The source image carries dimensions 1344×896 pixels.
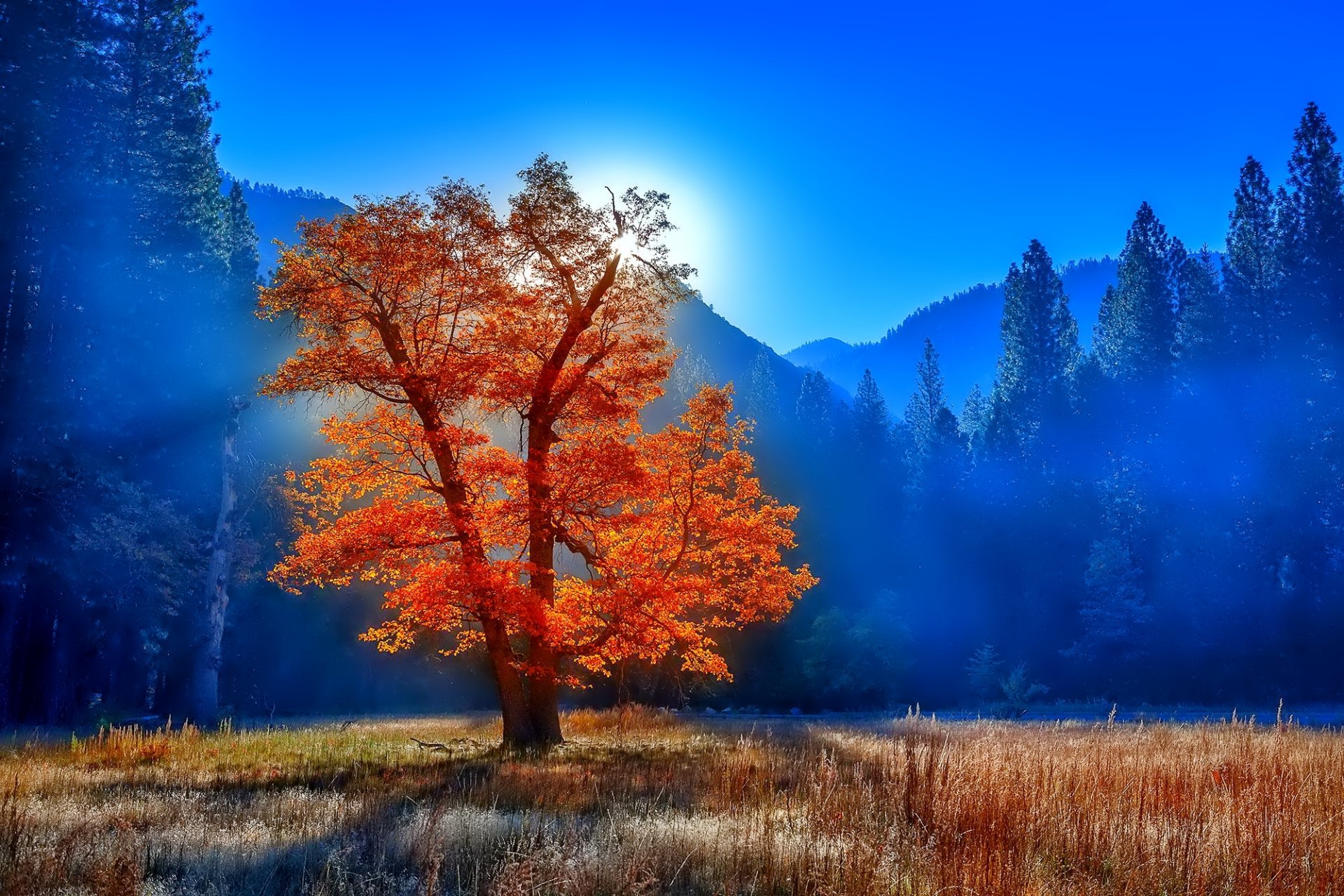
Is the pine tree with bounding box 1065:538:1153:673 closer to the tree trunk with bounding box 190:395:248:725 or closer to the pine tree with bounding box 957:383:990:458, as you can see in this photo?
the pine tree with bounding box 957:383:990:458

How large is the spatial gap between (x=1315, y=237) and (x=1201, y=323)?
218 inches

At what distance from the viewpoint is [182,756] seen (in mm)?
12328

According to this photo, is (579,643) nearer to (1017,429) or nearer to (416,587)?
(416,587)

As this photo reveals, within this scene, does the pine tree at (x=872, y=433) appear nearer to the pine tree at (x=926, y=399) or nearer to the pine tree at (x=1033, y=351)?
the pine tree at (x=1033, y=351)

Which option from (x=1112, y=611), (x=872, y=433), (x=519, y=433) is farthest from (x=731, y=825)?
(x=872, y=433)

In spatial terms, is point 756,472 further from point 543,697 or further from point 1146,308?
point 543,697

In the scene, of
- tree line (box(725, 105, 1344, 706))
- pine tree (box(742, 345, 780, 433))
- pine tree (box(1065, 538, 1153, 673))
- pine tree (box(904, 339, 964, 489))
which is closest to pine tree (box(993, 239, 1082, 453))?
tree line (box(725, 105, 1344, 706))

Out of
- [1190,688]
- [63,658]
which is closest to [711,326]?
[1190,688]

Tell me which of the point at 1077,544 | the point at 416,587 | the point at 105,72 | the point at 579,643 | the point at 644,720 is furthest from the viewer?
the point at 1077,544

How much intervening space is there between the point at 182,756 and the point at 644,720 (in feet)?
35.5

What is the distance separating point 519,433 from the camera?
48.5 feet

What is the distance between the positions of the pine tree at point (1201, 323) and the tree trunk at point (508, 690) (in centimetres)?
3631

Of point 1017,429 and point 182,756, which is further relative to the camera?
point 1017,429

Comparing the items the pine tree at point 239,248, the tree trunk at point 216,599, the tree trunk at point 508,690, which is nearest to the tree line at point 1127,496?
the tree trunk at point 216,599
